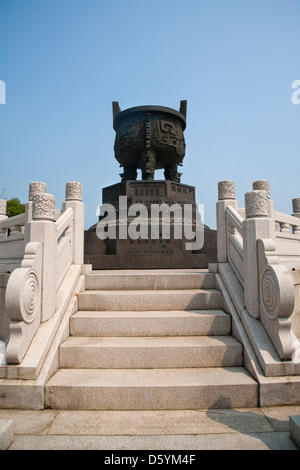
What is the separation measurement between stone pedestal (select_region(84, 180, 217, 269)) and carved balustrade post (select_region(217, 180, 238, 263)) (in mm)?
2301

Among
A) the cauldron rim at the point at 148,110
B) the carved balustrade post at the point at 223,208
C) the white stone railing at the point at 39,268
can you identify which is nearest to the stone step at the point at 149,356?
the white stone railing at the point at 39,268

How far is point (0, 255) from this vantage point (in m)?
6.06

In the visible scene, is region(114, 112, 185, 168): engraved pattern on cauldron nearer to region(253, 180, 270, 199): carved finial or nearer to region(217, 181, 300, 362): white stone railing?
region(217, 181, 300, 362): white stone railing

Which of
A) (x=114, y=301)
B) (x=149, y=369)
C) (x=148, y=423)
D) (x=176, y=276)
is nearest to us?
(x=148, y=423)

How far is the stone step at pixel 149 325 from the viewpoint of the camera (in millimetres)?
3869

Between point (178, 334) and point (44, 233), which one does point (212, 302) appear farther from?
point (44, 233)

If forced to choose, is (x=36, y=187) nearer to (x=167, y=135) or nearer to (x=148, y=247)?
(x=148, y=247)

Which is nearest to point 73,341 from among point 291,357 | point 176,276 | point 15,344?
point 15,344

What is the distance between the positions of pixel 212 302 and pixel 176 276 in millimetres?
734

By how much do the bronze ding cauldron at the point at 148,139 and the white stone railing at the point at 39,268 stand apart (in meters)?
5.23

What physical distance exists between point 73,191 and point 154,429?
3932 mm

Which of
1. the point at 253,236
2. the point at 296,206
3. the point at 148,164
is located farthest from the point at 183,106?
the point at 253,236

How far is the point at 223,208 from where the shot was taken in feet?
17.0

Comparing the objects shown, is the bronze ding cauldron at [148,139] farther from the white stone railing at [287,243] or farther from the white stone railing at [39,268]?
the white stone railing at [39,268]
